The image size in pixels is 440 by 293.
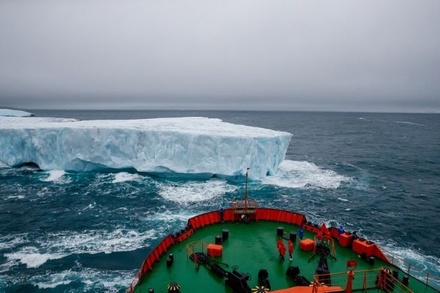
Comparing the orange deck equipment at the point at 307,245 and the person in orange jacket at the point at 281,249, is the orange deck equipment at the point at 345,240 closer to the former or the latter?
the orange deck equipment at the point at 307,245

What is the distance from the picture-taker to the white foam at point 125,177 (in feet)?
107

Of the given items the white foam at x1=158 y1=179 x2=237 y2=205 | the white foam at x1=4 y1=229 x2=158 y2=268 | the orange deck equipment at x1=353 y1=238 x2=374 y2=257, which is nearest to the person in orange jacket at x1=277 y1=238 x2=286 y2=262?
the orange deck equipment at x1=353 y1=238 x2=374 y2=257

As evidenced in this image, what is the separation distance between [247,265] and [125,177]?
2511 cm

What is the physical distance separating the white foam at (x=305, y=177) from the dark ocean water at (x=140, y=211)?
0.12m

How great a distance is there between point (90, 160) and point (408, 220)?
30740mm

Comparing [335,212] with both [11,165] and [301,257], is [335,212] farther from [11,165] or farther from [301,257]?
[11,165]

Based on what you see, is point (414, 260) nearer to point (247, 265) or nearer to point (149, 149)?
point (247, 265)

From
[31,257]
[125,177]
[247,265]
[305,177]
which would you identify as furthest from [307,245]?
[125,177]

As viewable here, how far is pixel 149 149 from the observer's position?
32500 millimetres

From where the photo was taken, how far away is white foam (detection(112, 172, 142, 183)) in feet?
107

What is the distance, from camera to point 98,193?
92.0 ft

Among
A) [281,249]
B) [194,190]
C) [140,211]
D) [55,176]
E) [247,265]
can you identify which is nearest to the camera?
[247,265]

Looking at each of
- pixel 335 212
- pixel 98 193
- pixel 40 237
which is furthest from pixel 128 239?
pixel 335 212

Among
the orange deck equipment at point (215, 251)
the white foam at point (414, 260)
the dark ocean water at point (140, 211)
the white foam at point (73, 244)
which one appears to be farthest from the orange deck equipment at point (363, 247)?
the white foam at point (73, 244)
